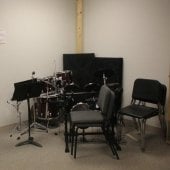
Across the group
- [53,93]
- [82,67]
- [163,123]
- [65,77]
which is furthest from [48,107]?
[163,123]

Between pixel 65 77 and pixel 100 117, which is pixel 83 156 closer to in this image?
pixel 100 117

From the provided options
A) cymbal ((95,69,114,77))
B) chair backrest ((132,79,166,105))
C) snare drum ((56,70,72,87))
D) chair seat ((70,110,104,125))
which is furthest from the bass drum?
chair backrest ((132,79,166,105))

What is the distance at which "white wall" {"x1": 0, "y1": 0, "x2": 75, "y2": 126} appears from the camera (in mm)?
4453

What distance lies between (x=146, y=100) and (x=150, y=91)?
158 mm

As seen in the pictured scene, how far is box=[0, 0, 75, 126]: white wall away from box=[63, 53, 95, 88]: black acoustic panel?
318 millimetres

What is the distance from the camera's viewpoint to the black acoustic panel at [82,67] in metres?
5.10

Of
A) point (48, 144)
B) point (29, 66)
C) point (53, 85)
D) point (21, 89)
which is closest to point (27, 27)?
point (29, 66)

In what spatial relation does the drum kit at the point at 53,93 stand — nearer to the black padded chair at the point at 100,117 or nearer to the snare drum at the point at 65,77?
the snare drum at the point at 65,77

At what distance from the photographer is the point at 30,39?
15.6ft

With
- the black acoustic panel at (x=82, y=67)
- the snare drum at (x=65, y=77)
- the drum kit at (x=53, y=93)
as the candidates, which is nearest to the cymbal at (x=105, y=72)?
the drum kit at (x=53, y=93)

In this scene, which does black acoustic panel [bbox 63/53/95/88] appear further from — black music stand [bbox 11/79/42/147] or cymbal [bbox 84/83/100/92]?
black music stand [bbox 11/79/42/147]

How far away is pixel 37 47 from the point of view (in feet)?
16.0

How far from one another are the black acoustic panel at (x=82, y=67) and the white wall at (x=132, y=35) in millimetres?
246

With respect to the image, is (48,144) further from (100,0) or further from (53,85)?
(100,0)
